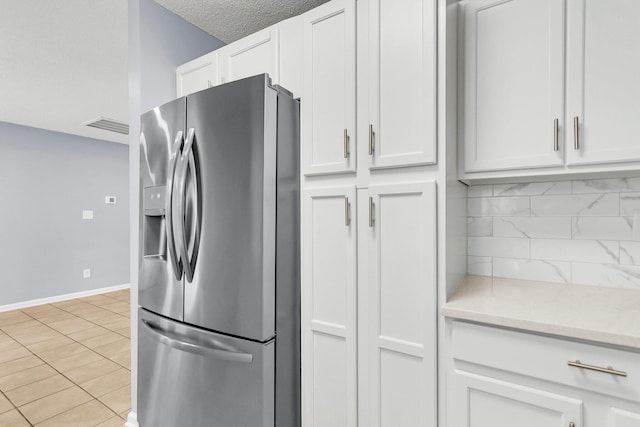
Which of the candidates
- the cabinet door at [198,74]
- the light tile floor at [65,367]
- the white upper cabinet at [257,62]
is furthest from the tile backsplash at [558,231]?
the light tile floor at [65,367]

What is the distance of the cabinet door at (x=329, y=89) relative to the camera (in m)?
1.46

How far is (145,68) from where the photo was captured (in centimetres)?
207

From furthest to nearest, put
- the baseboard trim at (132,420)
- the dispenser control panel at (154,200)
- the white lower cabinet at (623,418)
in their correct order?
the baseboard trim at (132,420) → the dispenser control panel at (154,200) → the white lower cabinet at (623,418)

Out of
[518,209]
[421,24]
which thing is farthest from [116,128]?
[518,209]

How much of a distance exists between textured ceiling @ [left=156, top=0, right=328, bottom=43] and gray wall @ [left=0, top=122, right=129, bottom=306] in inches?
167

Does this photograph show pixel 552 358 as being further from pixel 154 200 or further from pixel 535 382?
pixel 154 200

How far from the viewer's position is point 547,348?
1.03m

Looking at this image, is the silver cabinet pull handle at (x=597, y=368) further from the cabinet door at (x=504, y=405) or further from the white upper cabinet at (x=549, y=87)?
the white upper cabinet at (x=549, y=87)

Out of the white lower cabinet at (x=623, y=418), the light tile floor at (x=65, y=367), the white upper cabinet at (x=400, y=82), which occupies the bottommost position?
the light tile floor at (x=65, y=367)

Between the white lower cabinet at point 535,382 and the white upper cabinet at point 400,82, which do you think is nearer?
the white lower cabinet at point 535,382

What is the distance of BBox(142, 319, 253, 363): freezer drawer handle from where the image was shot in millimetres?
1379

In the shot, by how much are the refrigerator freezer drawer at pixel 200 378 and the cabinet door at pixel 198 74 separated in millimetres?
1427

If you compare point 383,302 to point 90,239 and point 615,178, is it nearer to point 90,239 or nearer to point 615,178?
point 615,178

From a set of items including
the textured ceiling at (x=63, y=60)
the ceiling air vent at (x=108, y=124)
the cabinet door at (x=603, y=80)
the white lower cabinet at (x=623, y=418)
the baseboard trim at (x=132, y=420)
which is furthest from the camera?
the ceiling air vent at (x=108, y=124)
